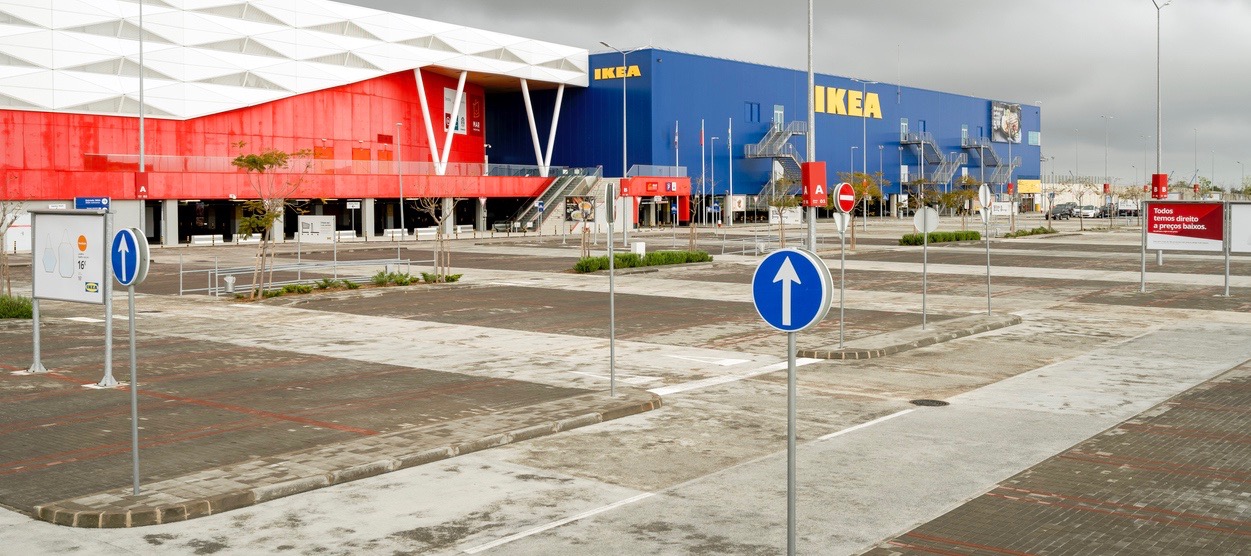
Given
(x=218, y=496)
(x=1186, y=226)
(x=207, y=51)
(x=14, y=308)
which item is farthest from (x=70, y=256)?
→ (x=207, y=51)

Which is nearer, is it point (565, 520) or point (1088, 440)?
point (565, 520)

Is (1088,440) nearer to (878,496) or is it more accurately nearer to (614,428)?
(878,496)

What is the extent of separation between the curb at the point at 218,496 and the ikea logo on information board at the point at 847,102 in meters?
97.8

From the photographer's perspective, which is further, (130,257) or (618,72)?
(618,72)

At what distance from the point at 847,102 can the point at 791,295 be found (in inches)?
4269

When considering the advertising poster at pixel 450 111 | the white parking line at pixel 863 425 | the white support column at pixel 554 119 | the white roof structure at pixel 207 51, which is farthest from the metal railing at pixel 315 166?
the white parking line at pixel 863 425

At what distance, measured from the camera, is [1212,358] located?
17797 millimetres

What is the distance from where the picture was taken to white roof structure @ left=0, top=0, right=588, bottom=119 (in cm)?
5753

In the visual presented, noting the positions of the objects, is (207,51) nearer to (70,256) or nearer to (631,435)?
(70,256)

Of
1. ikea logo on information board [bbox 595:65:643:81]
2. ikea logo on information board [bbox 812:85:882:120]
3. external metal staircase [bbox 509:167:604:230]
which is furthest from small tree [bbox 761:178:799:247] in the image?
ikea logo on information board [bbox 595:65:643:81]

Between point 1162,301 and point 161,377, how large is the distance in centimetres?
2212

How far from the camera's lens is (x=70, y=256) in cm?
1477

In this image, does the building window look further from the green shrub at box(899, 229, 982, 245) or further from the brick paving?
the brick paving

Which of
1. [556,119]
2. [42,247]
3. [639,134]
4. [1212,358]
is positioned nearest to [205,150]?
[556,119]
